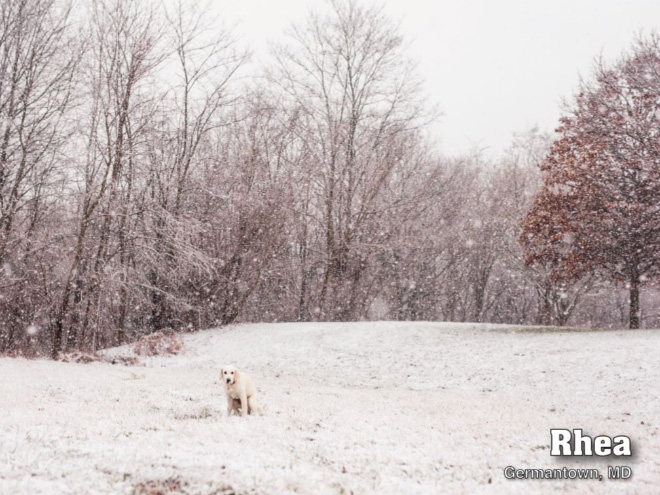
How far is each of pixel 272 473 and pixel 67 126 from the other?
1990 centimetres

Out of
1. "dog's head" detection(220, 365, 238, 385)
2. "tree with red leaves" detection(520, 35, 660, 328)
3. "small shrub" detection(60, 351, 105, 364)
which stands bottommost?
"small shrub" detection(60, 351, 105, 364)

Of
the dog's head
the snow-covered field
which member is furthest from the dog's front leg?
the dog's head

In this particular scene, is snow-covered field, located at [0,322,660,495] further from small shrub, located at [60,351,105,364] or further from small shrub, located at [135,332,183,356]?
small shrub, located at [60,351,105,364]

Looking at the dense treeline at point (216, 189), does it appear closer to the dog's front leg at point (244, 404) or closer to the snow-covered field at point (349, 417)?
the snow-covered field at point (349, 417)

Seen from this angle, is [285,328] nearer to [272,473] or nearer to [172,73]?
[172,73]

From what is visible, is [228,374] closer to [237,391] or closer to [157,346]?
[237,391]

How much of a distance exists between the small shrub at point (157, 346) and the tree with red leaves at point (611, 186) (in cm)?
1428

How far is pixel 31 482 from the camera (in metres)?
5.29

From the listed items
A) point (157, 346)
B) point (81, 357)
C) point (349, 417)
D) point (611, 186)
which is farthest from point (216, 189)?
point (349, 417)

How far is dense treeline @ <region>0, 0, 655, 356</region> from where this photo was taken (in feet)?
71.2

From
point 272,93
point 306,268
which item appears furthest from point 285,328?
point 272,93

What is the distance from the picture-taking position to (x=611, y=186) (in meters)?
21.0

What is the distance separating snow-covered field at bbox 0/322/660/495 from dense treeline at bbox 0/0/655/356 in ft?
19.4

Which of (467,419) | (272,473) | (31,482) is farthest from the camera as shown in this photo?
(467,419)
